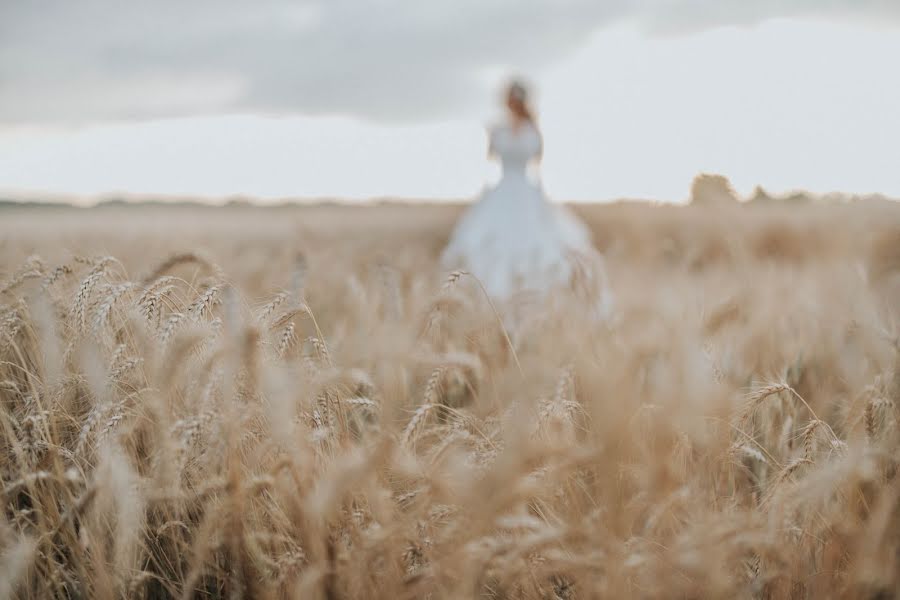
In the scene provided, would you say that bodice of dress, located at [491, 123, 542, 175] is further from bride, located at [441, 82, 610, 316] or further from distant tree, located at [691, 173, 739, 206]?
distant tree, located at [691, 173, 739, 206]

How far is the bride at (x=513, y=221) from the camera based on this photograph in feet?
16.9

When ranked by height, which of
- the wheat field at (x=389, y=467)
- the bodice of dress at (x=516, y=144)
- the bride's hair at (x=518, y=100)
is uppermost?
the bride's hair at (x=518, y=100)

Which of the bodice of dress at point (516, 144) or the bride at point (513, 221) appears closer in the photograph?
the bride at point (513, 221)

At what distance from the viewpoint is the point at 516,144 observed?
5566 mm

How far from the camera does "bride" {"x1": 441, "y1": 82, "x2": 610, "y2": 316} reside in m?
5.16

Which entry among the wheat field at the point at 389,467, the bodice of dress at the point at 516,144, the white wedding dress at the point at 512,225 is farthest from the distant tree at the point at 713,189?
the wheat field at the point at 389,467

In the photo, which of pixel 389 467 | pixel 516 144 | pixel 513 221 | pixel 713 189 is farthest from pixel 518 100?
pixel 389 467

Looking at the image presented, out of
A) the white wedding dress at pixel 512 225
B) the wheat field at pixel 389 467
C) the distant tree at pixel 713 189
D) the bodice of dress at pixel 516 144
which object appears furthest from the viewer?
the bodice of dress at pixel 516 144

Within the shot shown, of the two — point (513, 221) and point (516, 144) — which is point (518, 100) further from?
point (513, 221)

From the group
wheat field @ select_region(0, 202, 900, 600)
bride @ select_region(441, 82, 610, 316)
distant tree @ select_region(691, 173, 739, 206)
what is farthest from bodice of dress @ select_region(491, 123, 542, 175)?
wheat field @ select_region(0, 202, 900, 600)

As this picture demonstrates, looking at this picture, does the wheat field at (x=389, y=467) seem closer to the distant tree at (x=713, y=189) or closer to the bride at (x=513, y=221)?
the distant tree at (x=713, y=189)

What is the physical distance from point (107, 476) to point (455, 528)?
2.22 feet

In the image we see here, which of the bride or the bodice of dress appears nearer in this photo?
the bride

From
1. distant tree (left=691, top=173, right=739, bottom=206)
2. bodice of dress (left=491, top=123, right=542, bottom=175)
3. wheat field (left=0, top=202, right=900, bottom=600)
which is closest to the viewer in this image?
wheat field (left=0, top=202, right=900, bottom=600)
